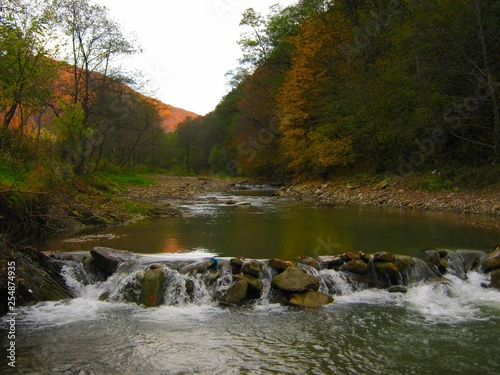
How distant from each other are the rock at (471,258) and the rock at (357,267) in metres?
2.36

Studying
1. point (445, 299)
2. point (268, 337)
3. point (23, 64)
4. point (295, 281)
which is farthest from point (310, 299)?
point (23, 64)

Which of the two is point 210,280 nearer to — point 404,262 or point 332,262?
point 332,262

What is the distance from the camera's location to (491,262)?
796cm

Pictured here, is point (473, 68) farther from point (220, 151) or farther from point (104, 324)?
point (220, 151)

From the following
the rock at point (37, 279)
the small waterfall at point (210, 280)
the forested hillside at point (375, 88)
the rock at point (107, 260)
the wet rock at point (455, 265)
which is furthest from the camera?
the forested hillside at point (375, 88)

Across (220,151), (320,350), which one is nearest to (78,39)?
(320,350)

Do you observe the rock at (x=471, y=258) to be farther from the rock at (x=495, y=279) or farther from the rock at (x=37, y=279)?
the rock at (x=37, y=279)

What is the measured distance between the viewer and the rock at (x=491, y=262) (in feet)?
25.8

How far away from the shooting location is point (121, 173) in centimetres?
3447

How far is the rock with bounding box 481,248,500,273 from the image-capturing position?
7.86 meters

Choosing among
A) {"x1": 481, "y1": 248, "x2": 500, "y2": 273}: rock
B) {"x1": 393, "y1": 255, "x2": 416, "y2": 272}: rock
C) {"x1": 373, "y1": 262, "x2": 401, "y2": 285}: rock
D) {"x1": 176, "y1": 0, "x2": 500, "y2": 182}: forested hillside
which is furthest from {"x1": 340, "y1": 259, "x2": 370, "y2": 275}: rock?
{"x1": 176, "y1": 0, "x2": 500, "y2": 182}: forested hillside

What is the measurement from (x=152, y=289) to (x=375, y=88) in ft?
57.8

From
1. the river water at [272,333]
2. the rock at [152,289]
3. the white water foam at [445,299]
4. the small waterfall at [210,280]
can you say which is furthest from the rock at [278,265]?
the rock at [152,289]

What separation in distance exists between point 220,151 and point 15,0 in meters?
57.1
